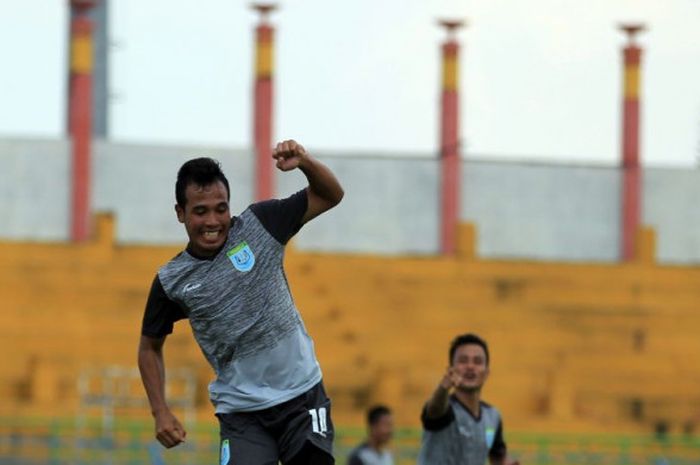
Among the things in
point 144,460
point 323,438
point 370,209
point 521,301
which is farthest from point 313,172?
point 370,209

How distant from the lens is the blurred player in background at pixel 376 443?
16.4 m

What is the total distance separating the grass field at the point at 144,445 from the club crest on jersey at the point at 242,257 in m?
13.6

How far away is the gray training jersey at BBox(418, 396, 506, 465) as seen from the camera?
415 inches

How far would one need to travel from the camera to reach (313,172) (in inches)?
303

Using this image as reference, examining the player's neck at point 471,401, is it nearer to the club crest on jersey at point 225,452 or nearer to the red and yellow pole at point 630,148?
the club crest on jersey at point 225,452

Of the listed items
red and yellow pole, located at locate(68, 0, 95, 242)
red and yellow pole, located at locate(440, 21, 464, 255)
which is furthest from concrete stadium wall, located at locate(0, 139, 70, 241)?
red and yellow pole, located at locate(440, 21, 464, 255)

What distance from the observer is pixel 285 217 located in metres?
7.92

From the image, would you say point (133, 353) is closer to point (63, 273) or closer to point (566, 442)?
point (63, 273)

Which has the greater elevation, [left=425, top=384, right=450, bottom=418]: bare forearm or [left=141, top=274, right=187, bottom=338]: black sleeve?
[left=141, top=274, right=187, bottom=338]: black sleeve

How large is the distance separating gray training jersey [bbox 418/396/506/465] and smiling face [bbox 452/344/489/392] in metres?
0.12

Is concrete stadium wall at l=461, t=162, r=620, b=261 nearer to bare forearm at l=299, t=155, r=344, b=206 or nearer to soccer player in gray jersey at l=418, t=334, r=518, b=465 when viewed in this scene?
soccer player in gray jersey at l=418, t=334, r=518, b=465

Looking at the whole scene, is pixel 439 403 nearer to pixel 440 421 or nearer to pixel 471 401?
pixel 440 421

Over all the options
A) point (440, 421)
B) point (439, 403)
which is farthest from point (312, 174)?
point (440, 421)

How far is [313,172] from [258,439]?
3.39ft
